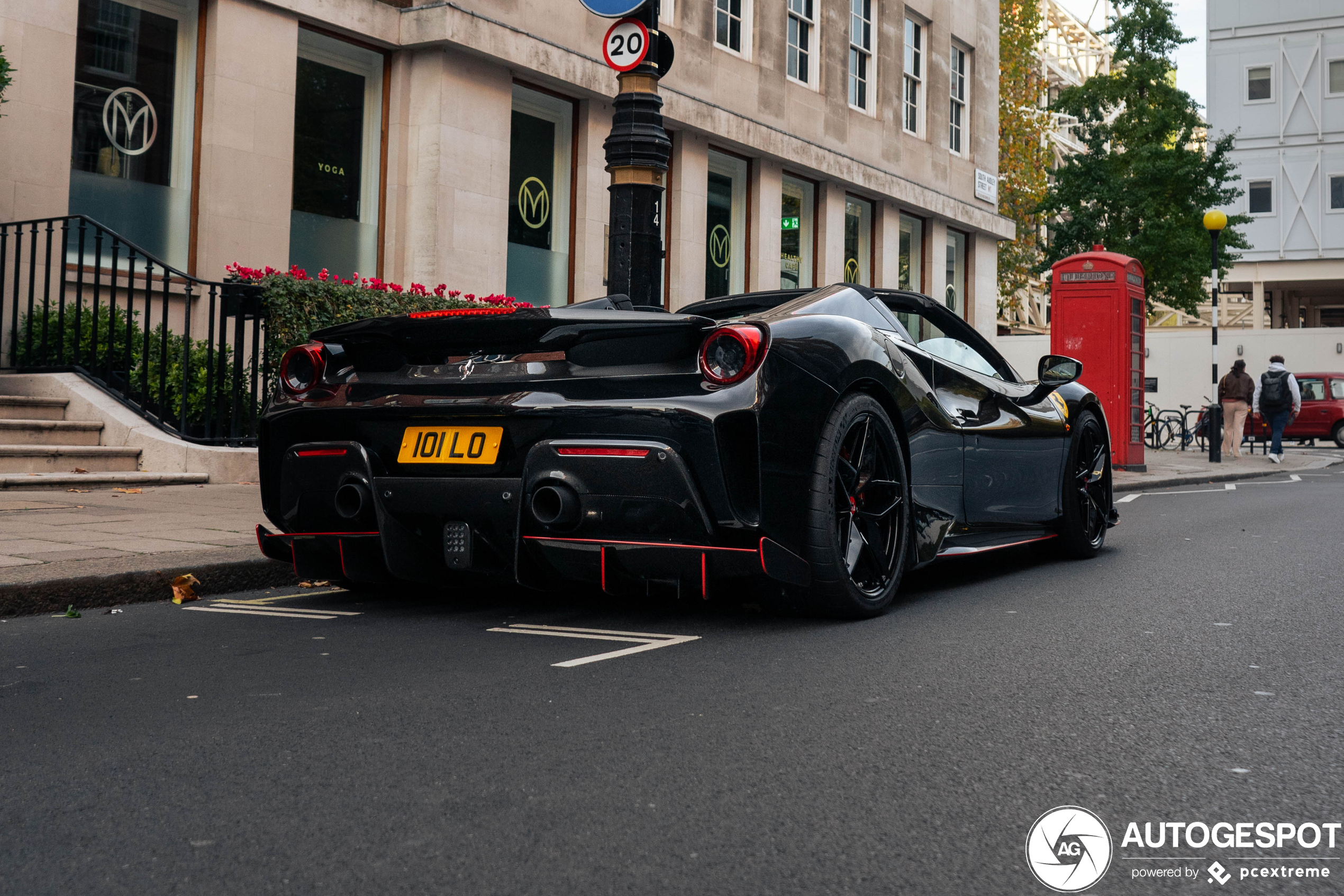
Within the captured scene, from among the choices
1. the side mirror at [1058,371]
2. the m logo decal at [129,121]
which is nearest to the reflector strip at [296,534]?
the side mirror at [1058,371]

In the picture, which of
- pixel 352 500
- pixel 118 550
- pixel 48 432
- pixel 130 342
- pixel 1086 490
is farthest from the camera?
pixel 130 342

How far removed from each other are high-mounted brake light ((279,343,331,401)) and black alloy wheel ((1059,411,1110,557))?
3900mm

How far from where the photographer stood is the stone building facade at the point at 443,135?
10898mm

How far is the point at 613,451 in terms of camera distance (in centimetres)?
418

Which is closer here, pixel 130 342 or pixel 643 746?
pixel 643 746

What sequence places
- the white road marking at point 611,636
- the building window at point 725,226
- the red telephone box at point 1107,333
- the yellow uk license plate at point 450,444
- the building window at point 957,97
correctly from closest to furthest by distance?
the white road marking at point 611,636
the yellow uk license plate at point 450,444
the red telephone box at point 1107,333
the building window at point 725,226
the building window at point 957,97

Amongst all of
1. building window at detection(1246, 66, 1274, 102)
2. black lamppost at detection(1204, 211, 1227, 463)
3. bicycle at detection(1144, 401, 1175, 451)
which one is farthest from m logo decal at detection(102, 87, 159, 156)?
building window at detection(1246, 66, 1274, 102)

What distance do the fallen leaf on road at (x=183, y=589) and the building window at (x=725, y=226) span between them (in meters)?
12.7

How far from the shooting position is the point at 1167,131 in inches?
1216

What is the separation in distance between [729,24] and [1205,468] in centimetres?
912

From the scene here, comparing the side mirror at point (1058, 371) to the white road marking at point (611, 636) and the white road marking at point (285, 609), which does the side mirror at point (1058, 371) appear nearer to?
the white road marking at point (611, 636)

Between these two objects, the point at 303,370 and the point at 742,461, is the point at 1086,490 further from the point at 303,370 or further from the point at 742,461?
the point at 303,370

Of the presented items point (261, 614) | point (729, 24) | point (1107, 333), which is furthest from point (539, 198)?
point (261, 614)

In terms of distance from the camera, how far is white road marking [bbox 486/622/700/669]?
160 inches
